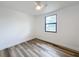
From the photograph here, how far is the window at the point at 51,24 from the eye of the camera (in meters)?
4.52

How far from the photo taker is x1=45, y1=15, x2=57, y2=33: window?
14.8ft

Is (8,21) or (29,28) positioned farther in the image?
(29,28)

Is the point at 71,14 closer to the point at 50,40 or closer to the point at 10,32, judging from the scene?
the point at 50,40

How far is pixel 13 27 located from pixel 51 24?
2.23 meters

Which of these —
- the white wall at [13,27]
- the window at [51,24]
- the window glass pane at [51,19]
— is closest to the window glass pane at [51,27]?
the window at [51,24]

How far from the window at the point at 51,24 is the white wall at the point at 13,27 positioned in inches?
48.9

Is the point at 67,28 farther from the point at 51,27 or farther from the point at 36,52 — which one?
the point at 36,52

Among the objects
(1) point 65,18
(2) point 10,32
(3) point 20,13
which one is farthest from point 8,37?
(1) point 65,18

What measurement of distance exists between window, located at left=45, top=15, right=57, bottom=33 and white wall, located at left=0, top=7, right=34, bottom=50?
1242mm

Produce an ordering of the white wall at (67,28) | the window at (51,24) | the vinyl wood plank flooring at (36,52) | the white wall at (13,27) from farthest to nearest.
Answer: the window at (51,24) < the white wall at (13,27) < the white wall at (67,28) < the vinyl wood plank flooring at (36,52)

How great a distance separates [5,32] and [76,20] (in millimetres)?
3357

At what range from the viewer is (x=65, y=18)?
144 inches

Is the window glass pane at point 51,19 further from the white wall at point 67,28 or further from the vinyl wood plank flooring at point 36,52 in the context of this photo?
the vinyl wood plank flooring at point 36,52

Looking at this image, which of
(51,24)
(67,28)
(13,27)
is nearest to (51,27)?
(51,24)
